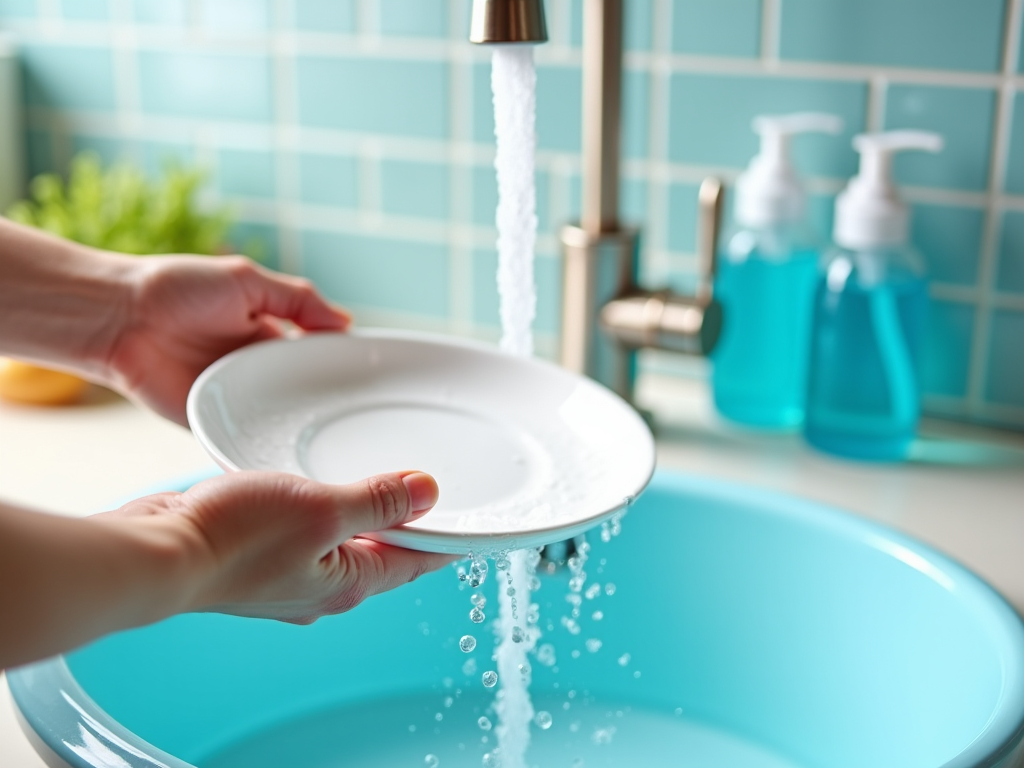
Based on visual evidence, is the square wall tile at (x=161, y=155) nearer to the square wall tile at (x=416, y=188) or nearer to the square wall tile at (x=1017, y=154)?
the square wall tile at (x=416, y=188)

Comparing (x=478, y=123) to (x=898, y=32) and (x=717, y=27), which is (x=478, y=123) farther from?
(x=898, y=32)

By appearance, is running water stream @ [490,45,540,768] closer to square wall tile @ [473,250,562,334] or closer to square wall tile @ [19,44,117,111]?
square wall tile @ [473,250,562,334]

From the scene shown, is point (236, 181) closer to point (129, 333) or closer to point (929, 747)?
point (129, 333)

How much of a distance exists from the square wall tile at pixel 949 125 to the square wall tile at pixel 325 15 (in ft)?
1.47

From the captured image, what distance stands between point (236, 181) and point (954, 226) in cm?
63

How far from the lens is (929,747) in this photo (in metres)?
0.66

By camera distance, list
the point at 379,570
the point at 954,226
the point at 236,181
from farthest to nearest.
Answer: the point at 236,181, the point at 954,226, the point at 379,570

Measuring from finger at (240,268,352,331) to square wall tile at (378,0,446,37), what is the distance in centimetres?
32

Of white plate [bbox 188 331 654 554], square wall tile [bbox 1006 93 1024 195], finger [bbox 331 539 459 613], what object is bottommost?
finger [bbox 331 539 459 613]

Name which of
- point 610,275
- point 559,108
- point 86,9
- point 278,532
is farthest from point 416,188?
point 278,532

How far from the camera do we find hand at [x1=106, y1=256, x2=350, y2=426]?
29.6 inches

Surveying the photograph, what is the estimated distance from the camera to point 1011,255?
2.76ft

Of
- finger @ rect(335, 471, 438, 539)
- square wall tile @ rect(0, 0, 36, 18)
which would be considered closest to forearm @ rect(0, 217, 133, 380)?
finger @ rect(335, 471, 438, 539)

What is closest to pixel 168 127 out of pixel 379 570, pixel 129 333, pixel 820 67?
pixel 129 333
